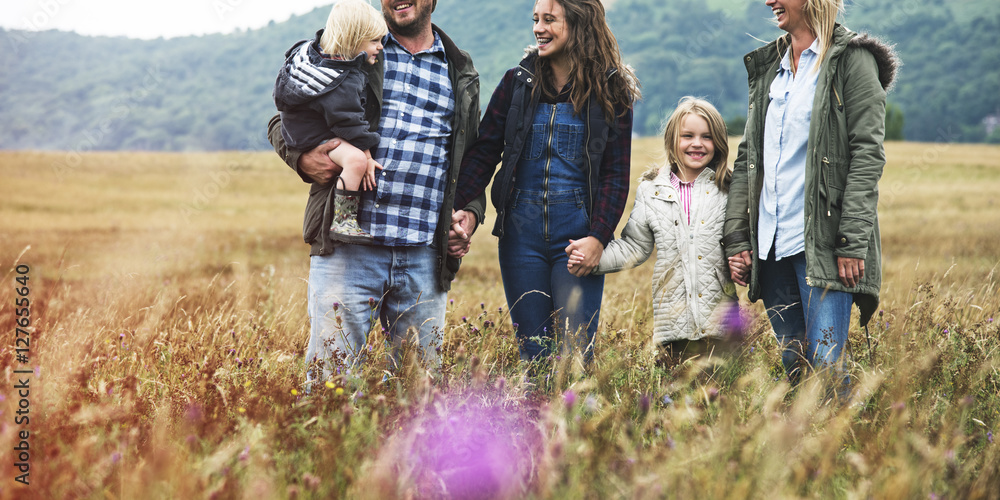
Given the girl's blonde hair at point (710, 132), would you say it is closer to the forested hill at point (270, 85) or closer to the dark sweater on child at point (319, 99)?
the dark sweater on child at point (319, 99)

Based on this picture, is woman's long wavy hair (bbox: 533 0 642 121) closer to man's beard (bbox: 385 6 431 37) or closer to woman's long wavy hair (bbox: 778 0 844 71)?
man's beard (bbox: 385 6 431 37)

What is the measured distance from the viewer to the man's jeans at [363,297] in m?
3.34

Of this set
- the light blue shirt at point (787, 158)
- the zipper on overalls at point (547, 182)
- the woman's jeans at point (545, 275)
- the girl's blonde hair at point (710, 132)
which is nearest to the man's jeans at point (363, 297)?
the woman's jeans at point (545, 275)

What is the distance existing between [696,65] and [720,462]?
176 metres

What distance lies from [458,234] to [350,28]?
114 cm

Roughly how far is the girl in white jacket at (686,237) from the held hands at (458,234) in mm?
569

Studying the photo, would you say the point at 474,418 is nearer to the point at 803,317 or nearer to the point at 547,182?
the point at 547,182

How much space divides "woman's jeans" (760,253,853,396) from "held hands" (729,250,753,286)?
10cm

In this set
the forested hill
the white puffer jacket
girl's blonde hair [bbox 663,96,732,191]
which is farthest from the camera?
the forested hill

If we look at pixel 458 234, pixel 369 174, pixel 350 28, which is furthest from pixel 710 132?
pixel 350 28

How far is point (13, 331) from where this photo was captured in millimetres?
4012

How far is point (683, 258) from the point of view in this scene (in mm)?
3682

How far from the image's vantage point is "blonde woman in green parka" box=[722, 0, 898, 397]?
10.3ft

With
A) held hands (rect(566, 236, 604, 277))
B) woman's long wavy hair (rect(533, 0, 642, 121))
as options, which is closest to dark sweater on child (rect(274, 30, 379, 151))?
woman's long wavy hair (rect(533, 0, 642, 121))
